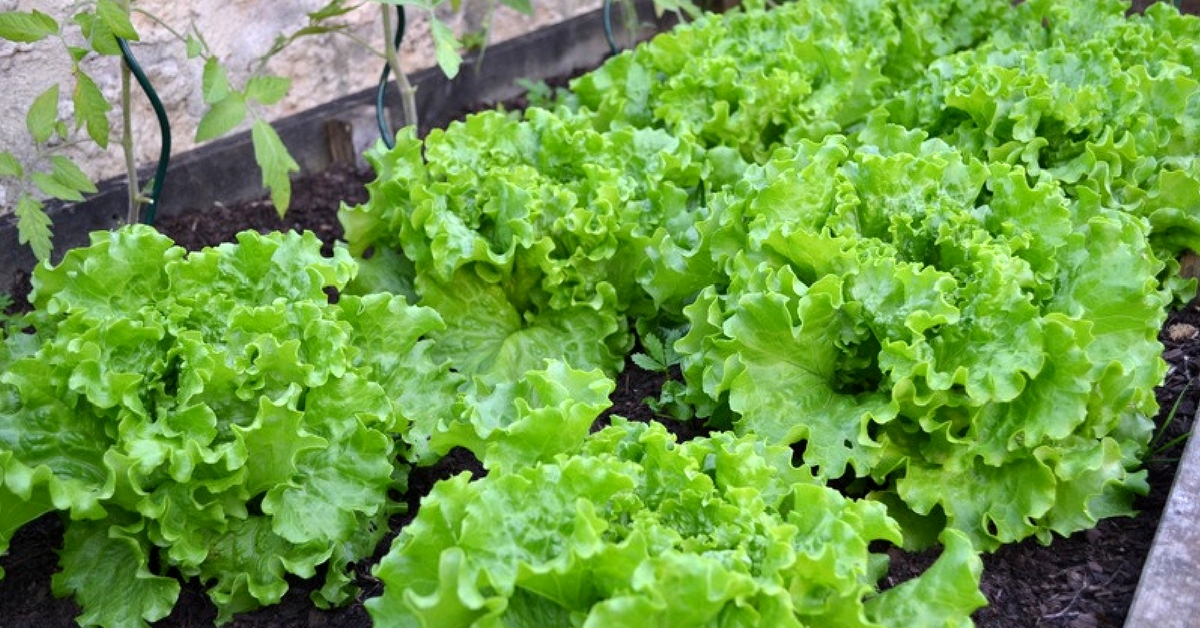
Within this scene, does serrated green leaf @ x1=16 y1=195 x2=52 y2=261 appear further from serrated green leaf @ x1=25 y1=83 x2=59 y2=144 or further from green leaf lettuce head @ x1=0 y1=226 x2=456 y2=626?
green leaf lettuce head @ x1=0 y1=226 x2=456 y2=626

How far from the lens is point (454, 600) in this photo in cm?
238

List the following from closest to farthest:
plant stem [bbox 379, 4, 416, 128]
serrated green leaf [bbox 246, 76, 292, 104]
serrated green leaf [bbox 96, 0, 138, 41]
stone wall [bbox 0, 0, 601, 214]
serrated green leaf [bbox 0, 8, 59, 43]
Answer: serrated green leaf [bbox 0, 8, 59, 43] < serrated green leaf [bbox 96, 0, 138, 41] < serrated green leaf [bbox 246, 76, 292, 104] < stone wall [bbox 0, 0, 601, 214] < plant stem [bbox 379, 4, 416, 128]

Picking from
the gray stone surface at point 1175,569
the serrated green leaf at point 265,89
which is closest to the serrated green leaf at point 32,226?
the serrated green leaf at point 265,89

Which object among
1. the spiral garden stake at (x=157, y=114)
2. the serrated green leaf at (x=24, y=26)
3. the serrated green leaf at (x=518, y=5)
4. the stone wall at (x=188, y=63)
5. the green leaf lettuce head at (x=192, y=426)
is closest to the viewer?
the green leaf lettuce head at (x=192, y=426)

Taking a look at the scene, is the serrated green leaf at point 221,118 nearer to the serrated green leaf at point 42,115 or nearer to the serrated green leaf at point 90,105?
the serrated green leaf at point 90,105

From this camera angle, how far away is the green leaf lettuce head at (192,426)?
9.68 ft

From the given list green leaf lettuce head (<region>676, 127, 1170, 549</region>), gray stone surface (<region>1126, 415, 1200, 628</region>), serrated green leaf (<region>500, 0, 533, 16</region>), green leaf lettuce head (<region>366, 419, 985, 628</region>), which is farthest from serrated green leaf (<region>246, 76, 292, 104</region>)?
gray stone surface (<region>1126, 415, 1200, 628</region>)

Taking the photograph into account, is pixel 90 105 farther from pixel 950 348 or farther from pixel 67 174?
pixel 950 348

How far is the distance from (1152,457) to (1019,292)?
0.91 meters

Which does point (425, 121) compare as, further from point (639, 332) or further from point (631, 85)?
point (639, 332)

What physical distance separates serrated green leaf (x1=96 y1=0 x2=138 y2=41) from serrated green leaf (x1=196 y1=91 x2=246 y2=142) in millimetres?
368

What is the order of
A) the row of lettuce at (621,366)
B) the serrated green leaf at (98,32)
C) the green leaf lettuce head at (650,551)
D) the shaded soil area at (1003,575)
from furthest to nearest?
the serrated green leaf at (98,32) < the shaded soil area at (1003,575) < the row of lettuce at (621,366) < the green leaf lettuce head at (650,551)

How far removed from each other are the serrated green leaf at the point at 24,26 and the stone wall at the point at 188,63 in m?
0.89

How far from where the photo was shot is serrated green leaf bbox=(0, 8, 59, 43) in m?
3.49
